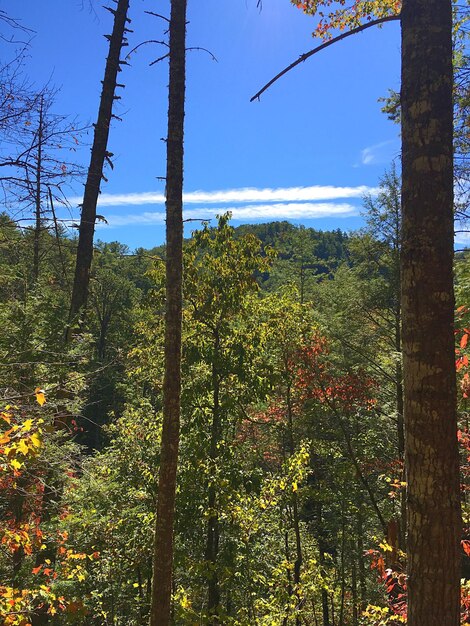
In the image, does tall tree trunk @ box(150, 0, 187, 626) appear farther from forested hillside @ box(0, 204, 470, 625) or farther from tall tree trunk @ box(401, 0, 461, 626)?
tall tree trunk @ box(401, 0, 461, 626)

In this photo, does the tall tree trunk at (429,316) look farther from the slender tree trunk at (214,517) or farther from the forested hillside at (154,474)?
the slender tree trunk at (214,517)

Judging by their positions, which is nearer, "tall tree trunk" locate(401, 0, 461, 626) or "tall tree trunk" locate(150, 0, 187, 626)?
"tall tree trunk" locate(401, 0, 461, 626)

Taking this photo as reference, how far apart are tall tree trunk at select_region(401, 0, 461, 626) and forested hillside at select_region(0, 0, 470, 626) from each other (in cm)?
1

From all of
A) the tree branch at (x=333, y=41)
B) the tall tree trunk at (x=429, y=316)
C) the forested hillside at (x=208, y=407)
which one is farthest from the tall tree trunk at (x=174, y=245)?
the tall tree trunk at (x=429, y=316)

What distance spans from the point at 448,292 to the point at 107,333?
40.6 m

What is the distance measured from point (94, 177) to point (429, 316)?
603cm

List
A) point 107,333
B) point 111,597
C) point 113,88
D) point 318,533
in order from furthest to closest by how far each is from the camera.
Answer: point 107,333, point 318,533, point 111,597, point 113,88

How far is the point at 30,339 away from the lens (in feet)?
24.0

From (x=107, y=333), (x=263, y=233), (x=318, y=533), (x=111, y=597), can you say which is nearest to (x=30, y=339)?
(x=111, y=597)

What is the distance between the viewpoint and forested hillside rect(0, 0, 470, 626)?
2154 millimetres

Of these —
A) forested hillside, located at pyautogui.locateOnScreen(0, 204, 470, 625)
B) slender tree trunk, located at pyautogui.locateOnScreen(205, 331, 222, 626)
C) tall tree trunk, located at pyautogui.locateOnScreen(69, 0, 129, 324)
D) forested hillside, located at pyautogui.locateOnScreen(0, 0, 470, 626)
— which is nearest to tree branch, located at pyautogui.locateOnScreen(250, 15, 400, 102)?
forested hillside, located at pyautogui.locateOnScreen(0, 0, 470, 626)

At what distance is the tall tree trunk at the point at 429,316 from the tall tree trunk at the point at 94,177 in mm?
5426

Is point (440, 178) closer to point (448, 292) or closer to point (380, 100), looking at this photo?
point (448, 292)

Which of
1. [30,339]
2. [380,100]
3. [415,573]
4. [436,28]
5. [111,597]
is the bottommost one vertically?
[111,597]
